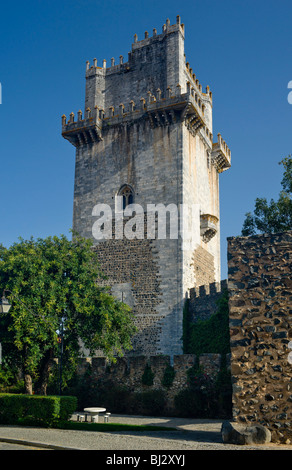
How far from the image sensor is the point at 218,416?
17.5 metres

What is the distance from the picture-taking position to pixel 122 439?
1127 centimetres

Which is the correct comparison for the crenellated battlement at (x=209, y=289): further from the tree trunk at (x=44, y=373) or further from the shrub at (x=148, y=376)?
the tree trunk at (x=44, y=373)

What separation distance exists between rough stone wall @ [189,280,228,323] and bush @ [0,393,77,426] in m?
10.4

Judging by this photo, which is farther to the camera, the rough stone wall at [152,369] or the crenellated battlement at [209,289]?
the crenellated battlement at [209,289]

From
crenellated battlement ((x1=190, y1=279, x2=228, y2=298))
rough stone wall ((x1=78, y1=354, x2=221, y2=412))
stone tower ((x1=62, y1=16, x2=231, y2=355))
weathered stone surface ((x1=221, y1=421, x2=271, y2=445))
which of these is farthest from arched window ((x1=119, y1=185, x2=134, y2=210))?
weathered stone surface ((x1=221, y1=421, x2=271, y2=445))

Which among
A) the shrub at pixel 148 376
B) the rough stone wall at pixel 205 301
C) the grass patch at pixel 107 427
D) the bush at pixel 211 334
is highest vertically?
the rough stone wall at pixel 205 301

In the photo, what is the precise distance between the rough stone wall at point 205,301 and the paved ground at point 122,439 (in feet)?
31.2

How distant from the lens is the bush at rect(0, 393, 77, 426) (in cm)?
1432

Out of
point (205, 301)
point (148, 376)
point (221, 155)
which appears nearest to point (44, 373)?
point (148, 376)

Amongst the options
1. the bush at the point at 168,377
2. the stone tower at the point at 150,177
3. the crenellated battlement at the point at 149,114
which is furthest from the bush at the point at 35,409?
the crenellated battlement at the point at 149,114

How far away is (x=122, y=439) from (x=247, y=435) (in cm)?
300

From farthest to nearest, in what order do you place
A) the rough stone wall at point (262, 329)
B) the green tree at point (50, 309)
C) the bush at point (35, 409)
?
1. the green tree at point (50, 309)
2. the bush at point (35, 409)
3. the rough stone wall at point (262, 329)

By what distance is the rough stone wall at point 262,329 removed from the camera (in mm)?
10086

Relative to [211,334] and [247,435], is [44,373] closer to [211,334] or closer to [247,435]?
[211,334]
